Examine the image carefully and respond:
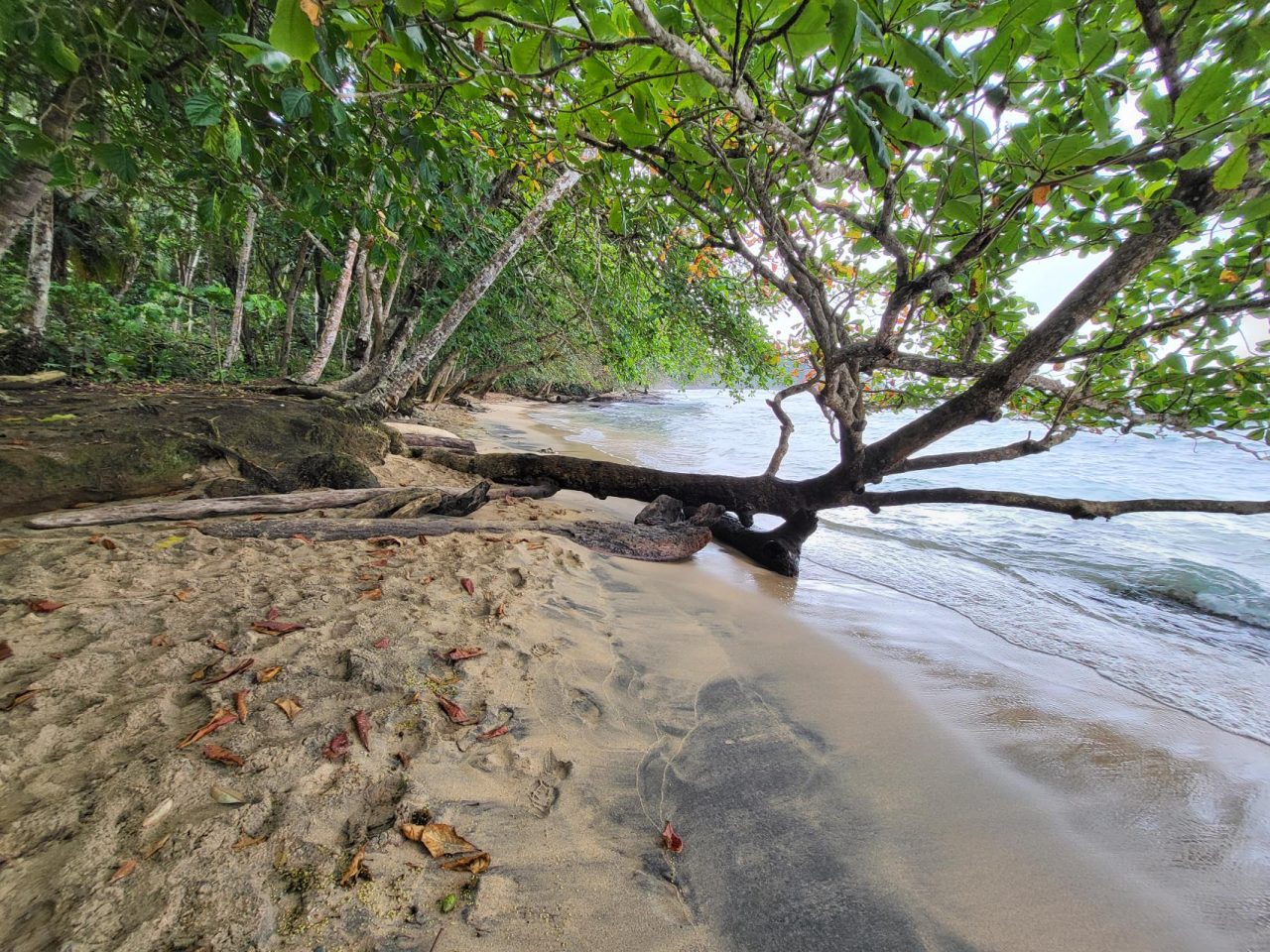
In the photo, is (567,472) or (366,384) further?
(366,384)

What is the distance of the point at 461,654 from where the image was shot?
211 centimetres

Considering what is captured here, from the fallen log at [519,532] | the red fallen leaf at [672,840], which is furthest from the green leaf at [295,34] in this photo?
the fallen log at [519,532]

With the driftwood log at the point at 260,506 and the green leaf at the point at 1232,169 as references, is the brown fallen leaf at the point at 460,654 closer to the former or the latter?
the driftwood log at the point at 260,506

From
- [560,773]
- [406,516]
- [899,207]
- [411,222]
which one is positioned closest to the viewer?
[560,773]

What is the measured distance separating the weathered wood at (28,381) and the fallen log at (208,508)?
9.08 ft

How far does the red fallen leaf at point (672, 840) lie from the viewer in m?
1.55

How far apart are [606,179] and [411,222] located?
106cm

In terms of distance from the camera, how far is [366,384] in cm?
789

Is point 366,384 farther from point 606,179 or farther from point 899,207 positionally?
point 899,207

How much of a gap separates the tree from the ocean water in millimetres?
1334

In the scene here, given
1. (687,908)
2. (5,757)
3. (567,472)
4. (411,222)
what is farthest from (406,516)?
(687,908)

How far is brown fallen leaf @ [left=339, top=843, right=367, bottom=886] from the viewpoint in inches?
46.1

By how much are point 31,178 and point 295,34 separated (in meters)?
2.93

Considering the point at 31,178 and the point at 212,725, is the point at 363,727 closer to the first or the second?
the point at 212,725
